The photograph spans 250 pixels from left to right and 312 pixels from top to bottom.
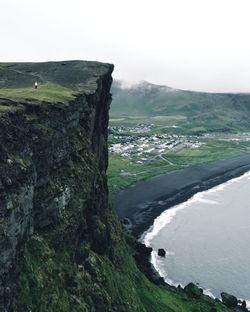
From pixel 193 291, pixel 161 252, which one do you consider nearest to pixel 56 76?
pixel 161 252

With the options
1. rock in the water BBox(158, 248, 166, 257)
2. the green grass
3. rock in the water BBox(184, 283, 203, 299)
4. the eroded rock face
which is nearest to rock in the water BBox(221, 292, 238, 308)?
rock in the water BBox(184, 283, 203, 299)

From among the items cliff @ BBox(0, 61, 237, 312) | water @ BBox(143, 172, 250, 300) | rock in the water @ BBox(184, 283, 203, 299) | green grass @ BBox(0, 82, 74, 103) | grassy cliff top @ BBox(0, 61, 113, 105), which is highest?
grassy cliff top @ BBox(0, 61, 113, 105)

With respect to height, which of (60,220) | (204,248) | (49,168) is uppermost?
(49,168)

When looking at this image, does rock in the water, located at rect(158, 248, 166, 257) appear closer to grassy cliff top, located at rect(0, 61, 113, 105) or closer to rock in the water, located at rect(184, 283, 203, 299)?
rock in the water, located at rect(184, 283, 203, 299)

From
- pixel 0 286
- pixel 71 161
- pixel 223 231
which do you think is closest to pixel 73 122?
pixel 71 161

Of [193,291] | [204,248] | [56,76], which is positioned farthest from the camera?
[204,248]

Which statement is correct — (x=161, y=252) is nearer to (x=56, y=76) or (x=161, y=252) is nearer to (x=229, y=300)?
(x=229, y=300)

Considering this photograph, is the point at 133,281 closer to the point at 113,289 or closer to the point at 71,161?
the point at 113,289
